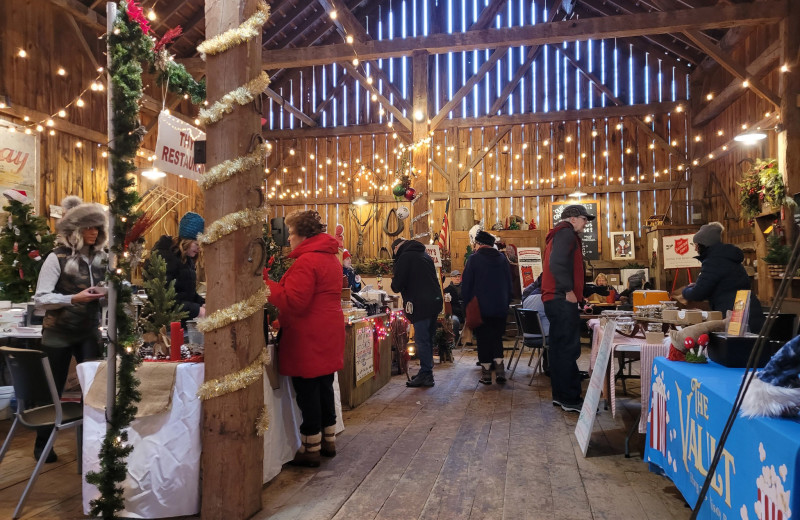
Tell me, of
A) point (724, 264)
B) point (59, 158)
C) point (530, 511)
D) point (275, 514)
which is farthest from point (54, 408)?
point (59, 158)

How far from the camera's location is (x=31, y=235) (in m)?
5.71

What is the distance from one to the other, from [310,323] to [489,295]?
2945 mm

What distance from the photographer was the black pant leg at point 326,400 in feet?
11.8

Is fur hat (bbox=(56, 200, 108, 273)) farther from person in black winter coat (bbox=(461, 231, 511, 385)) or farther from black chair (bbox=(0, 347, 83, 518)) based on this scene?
person in black winter coat (bbox=(461, 231, 511, 385))

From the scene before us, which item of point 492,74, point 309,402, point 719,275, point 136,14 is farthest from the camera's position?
point 492,74

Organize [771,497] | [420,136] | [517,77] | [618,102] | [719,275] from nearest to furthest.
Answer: [771,497] → [719,275] → [420,136] → [618,102] → [517,77]

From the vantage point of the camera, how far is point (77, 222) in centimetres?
354

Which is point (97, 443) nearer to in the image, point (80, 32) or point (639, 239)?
point (80, 32)

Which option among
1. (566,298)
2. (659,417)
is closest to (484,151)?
(566,298)

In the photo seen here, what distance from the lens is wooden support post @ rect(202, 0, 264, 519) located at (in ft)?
8.95

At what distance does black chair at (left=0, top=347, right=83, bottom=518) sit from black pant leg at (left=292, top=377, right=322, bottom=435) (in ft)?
3.73

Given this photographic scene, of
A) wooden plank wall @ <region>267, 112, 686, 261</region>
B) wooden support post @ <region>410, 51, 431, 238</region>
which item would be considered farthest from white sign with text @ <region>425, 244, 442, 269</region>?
wooden plank wall @ <region>267, 112, 686, 261</region>

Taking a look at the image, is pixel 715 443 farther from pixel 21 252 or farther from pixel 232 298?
pixel 21 252

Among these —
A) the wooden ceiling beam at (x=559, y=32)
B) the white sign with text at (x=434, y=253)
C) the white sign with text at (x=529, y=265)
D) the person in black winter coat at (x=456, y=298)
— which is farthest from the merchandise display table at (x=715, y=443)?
the white sign with text at (x=529, y=265)
